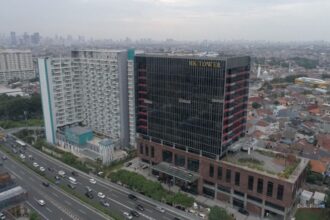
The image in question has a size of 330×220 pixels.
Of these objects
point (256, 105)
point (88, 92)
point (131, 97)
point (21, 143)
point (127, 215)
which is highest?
point (131, 97)

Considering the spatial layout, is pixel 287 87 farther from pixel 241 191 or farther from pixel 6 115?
pixel 6 115

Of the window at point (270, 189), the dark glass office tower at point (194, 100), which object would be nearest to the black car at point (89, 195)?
the dark glass office tower at point (194, 100)

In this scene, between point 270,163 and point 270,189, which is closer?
point 270,189

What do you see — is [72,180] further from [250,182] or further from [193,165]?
[250,182]

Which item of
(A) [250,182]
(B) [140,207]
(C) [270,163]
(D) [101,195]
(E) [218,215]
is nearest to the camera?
(E) [218,215]

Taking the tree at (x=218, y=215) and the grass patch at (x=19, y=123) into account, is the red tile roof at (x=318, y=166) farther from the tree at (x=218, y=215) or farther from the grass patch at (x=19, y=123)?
the grass patch at (x=19, y=123)

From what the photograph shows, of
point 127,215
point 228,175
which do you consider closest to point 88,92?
point 127,215
